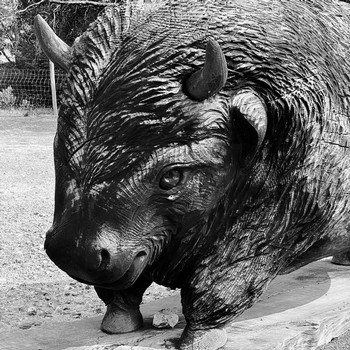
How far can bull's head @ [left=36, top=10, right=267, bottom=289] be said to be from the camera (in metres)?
2.13

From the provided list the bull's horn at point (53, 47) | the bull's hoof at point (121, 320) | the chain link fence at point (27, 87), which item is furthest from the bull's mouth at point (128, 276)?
the chain link fence at point (27, 87)

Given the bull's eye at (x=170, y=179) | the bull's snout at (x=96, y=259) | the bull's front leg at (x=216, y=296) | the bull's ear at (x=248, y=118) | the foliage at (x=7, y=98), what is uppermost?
the bull's ear at (x=248, y=118)

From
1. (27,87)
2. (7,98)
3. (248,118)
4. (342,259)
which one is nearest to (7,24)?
(27,87)

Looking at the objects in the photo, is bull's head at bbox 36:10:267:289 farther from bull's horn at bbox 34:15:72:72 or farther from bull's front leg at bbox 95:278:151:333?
bull's front leg at bbox 95:278:151:333

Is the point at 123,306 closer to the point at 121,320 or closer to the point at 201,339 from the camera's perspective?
the point at 121,320

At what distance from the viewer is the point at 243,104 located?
2207 mm

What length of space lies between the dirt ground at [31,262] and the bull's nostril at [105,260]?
1.17 meters

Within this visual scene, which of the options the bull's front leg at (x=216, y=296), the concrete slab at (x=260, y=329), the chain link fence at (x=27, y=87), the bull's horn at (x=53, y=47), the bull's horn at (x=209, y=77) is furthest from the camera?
the chain link fence at (x=27, y=87)

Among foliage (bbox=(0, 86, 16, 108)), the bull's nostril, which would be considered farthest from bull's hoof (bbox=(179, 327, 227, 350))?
foliage (bbox=(0, 86, 16, 108))

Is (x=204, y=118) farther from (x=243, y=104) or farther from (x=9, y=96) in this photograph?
(x=9, y=96)

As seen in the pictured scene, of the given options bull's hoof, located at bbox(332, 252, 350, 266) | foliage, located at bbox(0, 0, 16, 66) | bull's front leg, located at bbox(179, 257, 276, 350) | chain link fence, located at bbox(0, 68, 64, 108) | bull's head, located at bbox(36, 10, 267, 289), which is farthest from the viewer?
chain link fence, located at bbox(0, 68, 64, 108)

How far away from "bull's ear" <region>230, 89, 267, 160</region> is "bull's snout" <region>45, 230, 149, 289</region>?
52 cm

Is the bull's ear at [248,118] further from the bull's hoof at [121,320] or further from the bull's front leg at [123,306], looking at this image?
the bull's hoof at [121,320]

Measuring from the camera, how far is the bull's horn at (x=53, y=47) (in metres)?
2.31
